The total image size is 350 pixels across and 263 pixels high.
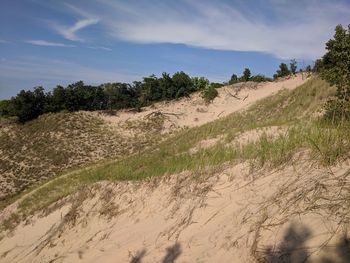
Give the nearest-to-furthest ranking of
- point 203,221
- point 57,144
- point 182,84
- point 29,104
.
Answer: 1. point 203,221
2. point 57,144
3. point 29,104
4. point 182,84

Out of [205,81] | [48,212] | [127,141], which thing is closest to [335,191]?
[48,212]

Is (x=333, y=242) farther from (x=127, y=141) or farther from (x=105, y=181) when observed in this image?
(x=127, y=141)

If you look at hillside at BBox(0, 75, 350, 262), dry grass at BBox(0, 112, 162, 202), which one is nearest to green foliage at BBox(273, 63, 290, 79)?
dry grass at BBox(0, 112, 162, 202)

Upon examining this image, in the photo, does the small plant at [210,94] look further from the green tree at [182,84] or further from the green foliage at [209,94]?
the green tree at [182,84]

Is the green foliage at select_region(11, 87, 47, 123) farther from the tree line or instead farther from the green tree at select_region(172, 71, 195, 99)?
the green tree at select_region(172, 71, 195, 99)

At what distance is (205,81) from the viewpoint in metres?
49.1

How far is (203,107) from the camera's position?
4241 cm

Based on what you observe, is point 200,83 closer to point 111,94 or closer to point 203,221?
point 111,94

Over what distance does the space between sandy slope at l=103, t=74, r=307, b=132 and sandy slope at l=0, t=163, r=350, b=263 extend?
29081 millimetres

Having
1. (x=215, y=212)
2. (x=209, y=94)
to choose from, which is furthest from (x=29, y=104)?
(x=215, y=212)

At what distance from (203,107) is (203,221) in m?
36.0

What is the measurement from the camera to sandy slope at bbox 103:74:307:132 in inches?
1575

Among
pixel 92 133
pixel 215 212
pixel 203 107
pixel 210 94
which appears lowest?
pixel 92 133

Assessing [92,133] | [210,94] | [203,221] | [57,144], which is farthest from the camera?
[210,94]
